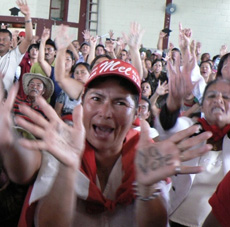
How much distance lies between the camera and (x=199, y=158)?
1.60m

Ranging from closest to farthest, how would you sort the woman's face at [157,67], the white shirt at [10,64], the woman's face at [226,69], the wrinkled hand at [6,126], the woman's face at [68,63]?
the wrinkled hand at [6,126]
the woman's face at [226,69]
the white shirt at [10,64]
the woman's face at [68,63]
the woman's face at [157,67]

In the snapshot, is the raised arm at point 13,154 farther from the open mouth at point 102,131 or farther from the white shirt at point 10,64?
the white shirt at point 10,64

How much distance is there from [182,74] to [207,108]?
229 millimetres

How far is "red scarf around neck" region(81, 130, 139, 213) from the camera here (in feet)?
3.93

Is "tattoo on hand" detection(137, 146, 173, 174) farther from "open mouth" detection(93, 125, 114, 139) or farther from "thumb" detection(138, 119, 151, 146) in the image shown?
"open mouth" detection(93, 125, 114, 139)

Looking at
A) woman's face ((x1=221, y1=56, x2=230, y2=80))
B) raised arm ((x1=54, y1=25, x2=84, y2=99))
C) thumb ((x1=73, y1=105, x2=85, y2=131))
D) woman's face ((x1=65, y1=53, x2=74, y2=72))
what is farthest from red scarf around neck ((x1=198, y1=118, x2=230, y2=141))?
woman's face ((x1=65, y1=53, x2=74, y2=72))

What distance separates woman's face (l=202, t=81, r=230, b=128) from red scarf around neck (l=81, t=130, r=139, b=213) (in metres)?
0.56

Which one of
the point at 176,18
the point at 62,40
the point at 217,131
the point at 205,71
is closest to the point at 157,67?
the point at 205,71

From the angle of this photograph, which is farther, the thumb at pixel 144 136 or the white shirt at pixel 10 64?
the white shirt at pixel 10 64

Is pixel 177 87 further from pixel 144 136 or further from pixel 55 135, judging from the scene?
pixel 55 135

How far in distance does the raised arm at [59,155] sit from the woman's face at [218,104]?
0.82 meters

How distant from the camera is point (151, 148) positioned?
111 cm

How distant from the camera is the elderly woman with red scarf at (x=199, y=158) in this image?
1524 mm

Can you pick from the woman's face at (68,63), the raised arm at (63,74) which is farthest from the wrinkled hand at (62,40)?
the woman's face at (68,63)
